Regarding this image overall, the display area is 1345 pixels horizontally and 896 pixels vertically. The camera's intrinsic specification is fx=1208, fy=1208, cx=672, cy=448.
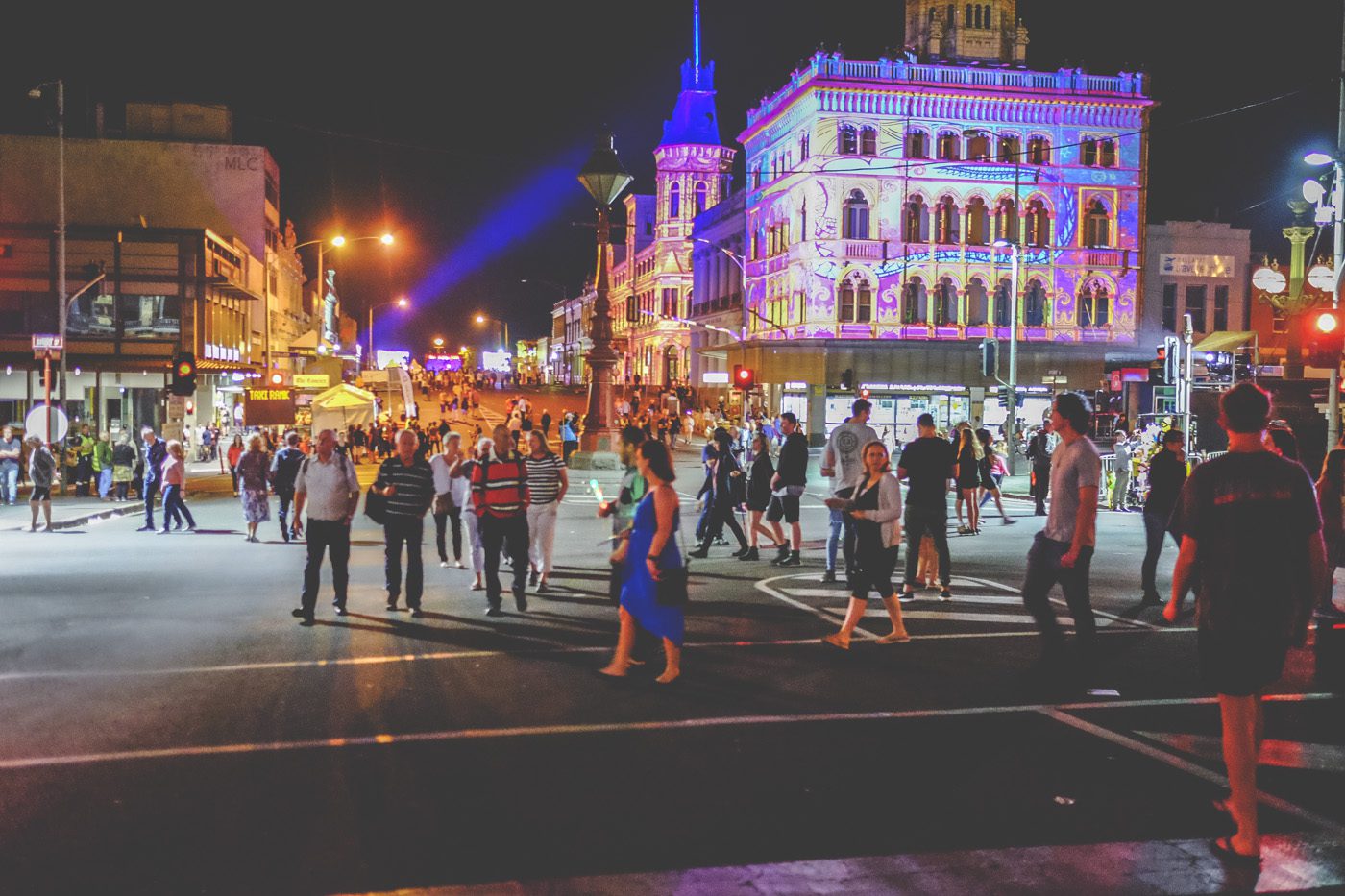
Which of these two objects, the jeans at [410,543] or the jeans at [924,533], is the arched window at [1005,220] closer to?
the jeans at [924,533]

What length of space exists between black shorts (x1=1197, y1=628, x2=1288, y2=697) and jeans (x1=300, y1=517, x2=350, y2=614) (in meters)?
7.54

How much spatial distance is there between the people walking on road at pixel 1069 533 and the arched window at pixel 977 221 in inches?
1775

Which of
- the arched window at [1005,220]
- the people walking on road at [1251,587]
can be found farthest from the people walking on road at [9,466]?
the arched window at [1005,220]

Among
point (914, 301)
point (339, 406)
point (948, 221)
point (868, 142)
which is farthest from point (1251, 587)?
point (948, 221)

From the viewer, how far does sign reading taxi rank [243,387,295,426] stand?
3497 centimetres

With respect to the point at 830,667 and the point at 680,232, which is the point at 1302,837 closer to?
the point at 830,667

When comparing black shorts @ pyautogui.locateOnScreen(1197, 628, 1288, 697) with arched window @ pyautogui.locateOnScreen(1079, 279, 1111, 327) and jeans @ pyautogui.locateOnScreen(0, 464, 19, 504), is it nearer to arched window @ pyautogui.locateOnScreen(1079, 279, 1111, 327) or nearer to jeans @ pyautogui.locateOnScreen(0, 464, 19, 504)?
jeans @ pyautogui.locateOnScreen(0, 464, 19, 504)

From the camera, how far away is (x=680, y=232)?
284 ft

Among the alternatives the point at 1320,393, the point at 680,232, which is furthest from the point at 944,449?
the point at 680,232

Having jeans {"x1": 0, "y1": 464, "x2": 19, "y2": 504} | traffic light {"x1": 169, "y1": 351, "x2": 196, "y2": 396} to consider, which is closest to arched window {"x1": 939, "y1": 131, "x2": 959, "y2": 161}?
traffic light {"x1": 169, "y1": 351, "x2": 196, "y2": 396}

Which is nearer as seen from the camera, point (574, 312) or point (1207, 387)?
point (1207, 387)

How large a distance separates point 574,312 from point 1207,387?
11522 cm

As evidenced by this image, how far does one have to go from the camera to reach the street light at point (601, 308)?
25.8 metres

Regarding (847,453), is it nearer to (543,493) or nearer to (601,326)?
(543,493)
